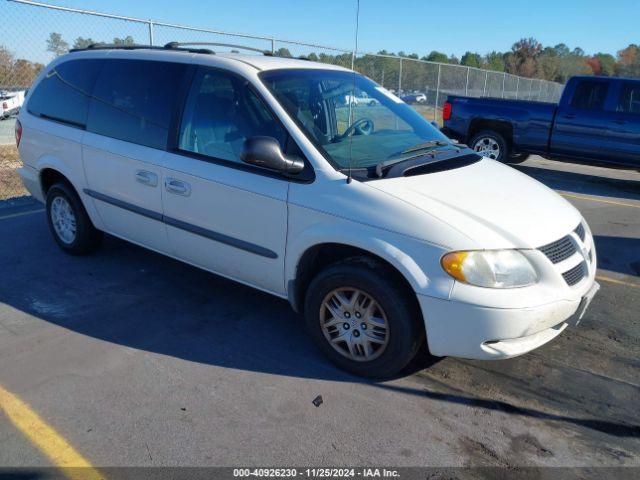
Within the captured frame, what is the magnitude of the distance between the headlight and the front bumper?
14 centimetres

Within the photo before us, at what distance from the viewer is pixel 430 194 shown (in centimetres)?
317

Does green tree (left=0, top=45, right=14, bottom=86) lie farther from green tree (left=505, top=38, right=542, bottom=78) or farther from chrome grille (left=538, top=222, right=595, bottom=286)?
green tree (left=505, top=38, right=542, bottom=78)

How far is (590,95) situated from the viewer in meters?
9.89

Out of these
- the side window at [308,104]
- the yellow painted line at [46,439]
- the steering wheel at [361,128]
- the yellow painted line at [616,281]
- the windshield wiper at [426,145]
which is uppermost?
the side window at [308,104]

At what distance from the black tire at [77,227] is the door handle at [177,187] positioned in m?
1.40

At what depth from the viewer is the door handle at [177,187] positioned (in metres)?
3.84

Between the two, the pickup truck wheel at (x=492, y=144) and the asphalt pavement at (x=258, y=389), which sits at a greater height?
the pickup truck wheel at (x=492, y=144)

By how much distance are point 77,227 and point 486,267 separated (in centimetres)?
379

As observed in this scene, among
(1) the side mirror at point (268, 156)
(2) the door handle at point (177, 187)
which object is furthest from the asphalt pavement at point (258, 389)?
(1) the side mirror at point (268, 156)

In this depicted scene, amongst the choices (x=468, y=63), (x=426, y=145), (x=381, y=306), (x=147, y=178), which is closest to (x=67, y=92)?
(x=147, y=178)

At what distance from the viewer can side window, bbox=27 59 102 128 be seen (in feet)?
15.3

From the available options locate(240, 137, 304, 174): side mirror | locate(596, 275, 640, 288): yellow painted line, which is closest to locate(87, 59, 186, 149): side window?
locate(240, 137, 304, 174): side mirror

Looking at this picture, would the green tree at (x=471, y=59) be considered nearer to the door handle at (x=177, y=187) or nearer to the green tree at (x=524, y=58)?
the green tree at (x=524, y=58)

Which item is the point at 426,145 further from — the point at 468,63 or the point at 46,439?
the point at 468,63
